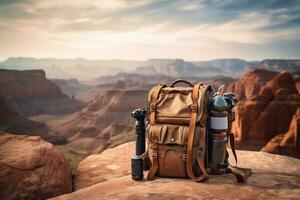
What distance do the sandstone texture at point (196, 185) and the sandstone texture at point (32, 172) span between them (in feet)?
1.44

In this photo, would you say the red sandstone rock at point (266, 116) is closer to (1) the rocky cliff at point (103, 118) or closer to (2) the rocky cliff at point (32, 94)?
(1) the rocky cliff at point (103, 118)

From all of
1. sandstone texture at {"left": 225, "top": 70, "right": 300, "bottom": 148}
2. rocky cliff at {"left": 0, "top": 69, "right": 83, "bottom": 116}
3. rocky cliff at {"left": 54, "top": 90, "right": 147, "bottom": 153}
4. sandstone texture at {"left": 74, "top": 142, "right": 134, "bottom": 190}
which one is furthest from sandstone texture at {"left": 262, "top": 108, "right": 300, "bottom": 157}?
rocky cliff at {"left": 0, "top": 69, "right": 83, "bottom": 116}

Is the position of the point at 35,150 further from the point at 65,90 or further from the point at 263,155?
the point at 65,90

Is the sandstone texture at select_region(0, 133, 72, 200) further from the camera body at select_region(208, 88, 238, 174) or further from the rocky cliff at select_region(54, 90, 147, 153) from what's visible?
the rocky cliff at select_region(54, 90, 147, 153)

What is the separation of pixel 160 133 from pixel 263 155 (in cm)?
304

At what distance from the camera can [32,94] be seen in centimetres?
9888

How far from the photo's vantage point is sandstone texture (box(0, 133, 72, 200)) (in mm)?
4766

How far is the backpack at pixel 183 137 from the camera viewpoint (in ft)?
14.7

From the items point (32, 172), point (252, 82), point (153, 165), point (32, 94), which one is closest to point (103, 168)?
point (32, 172)

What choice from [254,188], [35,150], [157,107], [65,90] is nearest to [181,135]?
[157,107]

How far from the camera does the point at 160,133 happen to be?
4.64 meters

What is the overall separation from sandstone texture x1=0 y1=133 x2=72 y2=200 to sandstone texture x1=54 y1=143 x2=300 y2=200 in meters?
0.44

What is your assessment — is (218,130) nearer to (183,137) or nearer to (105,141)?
(183,137)

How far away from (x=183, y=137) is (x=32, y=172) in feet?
8.24
